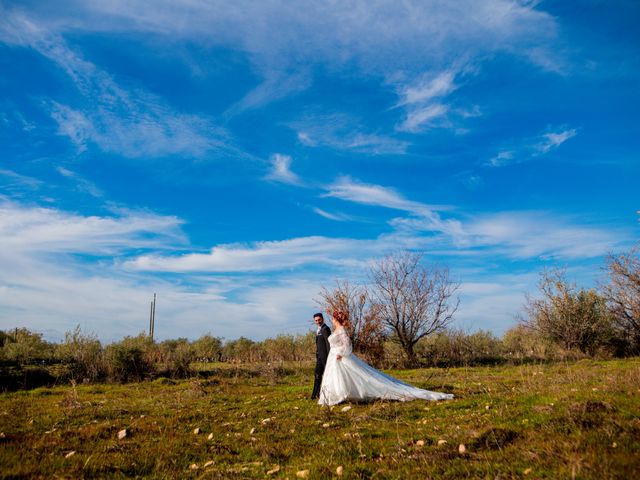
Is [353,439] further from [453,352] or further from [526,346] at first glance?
[526,346]

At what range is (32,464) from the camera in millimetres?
6570

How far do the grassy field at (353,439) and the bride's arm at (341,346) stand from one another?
1672 millimetres

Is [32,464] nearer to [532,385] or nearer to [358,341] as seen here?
[532,385]

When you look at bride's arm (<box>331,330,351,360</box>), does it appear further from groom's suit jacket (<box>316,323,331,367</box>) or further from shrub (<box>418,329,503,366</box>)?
shrub (<box>418,329,503,366</box>)

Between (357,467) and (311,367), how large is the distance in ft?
73.9

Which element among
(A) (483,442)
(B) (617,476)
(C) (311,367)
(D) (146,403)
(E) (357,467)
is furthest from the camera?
(C) (311,367)

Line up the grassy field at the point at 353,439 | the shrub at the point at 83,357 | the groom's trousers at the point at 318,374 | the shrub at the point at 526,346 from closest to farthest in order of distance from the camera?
the grassy field at the point at 353,439 → the groom's trousers at the point at 318,374 → the shrub at the point at 83,357 → the shrub at the point at 526,346

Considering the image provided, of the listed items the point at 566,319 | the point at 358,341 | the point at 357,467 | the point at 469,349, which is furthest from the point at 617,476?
the point at 566,319

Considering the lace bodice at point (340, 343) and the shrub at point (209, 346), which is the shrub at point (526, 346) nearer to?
the lace bodice at point (340, 343)

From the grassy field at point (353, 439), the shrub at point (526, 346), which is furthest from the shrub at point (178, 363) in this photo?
the shrub at point (526, 346)

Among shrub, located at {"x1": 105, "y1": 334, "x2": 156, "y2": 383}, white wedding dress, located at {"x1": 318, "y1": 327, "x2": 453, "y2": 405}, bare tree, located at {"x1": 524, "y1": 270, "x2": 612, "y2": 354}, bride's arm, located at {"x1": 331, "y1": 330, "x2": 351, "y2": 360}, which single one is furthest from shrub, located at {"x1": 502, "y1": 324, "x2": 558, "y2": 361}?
shrub, located at {"x1": 105, "y1": 334, "x2": 156, "y2": 383}

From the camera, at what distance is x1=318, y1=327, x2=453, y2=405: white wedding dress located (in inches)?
458

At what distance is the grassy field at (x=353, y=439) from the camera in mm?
5387

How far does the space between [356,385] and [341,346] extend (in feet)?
4.29
